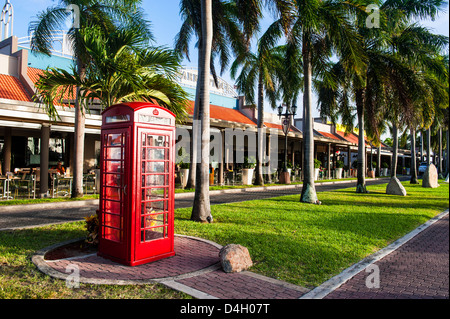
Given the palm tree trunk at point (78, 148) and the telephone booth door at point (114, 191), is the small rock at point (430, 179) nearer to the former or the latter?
the palm tree trunk at point (78, 148)

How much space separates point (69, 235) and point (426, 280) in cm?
655

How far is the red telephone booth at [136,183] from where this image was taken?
16.7 feet

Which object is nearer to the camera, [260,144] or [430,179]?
[260,144]

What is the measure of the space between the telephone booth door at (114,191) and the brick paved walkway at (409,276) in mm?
3212

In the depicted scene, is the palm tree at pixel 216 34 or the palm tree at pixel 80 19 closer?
the palm tree at pixel 80 19

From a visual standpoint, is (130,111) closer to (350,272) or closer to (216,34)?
(350,272)

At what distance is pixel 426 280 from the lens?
500 cm

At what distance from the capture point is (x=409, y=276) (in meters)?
5.17

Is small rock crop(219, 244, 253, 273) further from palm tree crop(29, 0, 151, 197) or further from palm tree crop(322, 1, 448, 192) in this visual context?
palm tree crop(322, 1, 448, 192)

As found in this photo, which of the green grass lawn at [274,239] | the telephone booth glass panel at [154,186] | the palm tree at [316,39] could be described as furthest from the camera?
the palm tree at [316,39]

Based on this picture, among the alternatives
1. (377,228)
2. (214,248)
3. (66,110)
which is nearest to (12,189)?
(66,110)

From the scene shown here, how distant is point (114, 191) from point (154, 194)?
2.12 ft

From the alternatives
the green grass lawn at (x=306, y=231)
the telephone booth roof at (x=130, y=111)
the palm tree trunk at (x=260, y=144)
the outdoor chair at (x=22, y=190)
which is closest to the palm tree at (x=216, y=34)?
the palm tree trunk at (x=260, y=144)

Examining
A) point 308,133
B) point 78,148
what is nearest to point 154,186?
point 78,148
